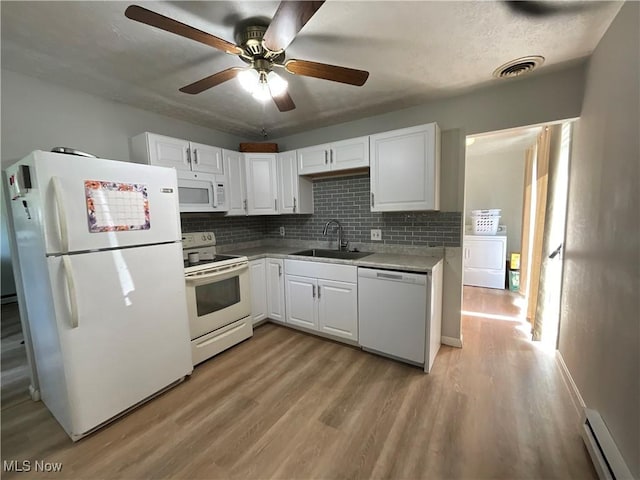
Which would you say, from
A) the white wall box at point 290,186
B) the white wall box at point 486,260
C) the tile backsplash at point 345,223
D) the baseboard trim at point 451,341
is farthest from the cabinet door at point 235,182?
the white wall box at point 486,260

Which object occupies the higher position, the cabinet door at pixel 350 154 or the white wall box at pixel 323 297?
the cabinet door at pixel 350 154

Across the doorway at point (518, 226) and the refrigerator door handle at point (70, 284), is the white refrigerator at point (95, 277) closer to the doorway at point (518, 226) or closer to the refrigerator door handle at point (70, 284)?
the refrigerator door handle at point (70, 284)

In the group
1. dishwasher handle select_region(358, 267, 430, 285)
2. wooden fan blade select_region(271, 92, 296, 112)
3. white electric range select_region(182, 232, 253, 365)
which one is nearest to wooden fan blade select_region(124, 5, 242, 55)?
wooden fan blade select_region(271, 92, 296, 112)

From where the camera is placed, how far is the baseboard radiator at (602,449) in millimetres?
1164

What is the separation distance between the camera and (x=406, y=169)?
2367 mm

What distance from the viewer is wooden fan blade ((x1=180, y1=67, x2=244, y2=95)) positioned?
4.98 feet

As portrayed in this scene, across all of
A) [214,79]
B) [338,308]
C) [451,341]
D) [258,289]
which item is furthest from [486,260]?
[214,79]

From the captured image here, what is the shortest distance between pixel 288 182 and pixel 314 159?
448 mm

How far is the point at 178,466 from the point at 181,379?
80 cm

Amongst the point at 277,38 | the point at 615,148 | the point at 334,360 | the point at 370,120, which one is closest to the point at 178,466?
the point at 334,360

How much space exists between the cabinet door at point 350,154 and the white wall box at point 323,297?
104 cm

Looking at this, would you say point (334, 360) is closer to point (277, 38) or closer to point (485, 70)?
point (277, 38)

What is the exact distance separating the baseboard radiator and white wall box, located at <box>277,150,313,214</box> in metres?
2.80

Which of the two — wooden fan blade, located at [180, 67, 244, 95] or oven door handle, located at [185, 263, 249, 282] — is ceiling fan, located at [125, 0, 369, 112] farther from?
oven door handle, located at [185, 263, 249, 282]
